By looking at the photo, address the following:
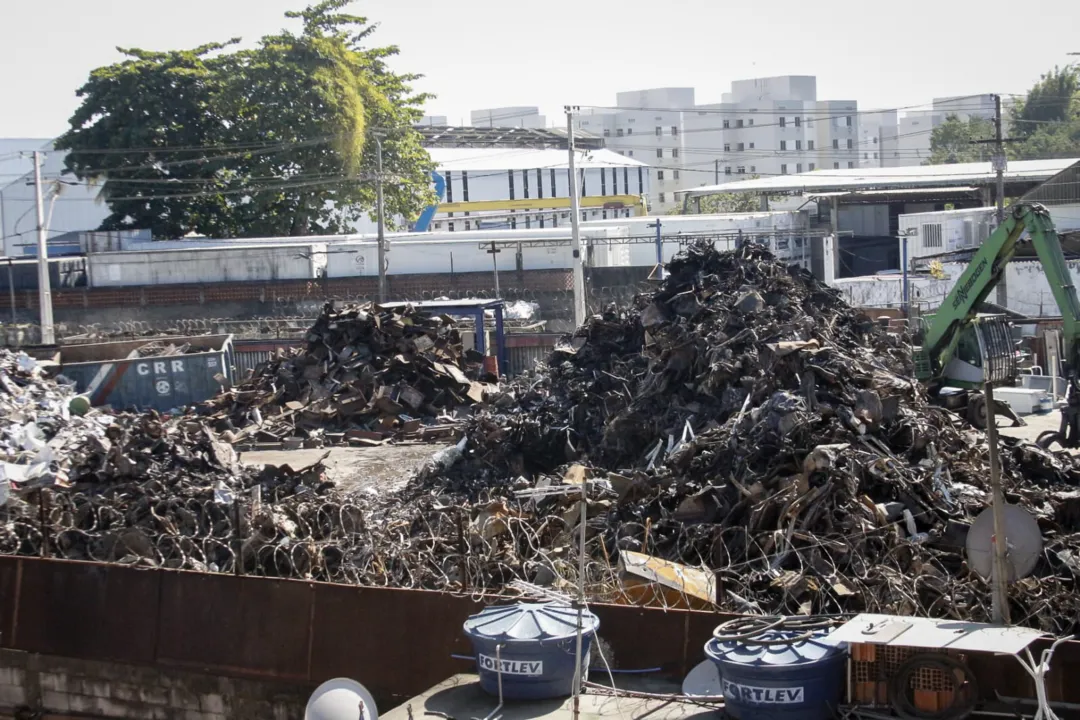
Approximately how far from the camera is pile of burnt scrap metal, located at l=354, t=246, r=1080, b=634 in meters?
9.70

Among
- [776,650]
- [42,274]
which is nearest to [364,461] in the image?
[776,650]

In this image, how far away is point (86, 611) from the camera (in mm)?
11359

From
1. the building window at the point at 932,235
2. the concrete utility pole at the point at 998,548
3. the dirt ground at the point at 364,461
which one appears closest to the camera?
the concrete utility pole at the point at 998,548

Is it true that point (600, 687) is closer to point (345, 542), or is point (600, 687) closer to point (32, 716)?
point (345, 542)

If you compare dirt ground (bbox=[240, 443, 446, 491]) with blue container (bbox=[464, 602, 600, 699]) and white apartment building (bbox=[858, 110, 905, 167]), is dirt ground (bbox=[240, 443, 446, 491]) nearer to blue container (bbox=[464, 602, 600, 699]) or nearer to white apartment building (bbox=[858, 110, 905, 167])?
blue container (bbox=[464, 602, 600, 699])

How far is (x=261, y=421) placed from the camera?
21.1m

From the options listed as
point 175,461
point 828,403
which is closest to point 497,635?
point 828,403

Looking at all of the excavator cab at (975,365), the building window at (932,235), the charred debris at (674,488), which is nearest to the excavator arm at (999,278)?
the excavator cab at (975,365)

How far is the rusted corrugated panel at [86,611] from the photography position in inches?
435

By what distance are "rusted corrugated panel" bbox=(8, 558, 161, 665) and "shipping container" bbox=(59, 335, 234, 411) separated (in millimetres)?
12026

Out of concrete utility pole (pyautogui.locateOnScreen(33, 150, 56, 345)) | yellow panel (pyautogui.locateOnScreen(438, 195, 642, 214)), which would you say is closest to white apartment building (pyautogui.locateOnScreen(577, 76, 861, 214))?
yellow panel (pyautogui.locateOnScreen(438, 195, 642, 214))

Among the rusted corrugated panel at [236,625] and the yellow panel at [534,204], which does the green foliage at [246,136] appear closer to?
the yellow panel at [534,204]

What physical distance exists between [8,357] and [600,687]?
17.2 metres

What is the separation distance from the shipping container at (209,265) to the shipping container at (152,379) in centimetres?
1854
